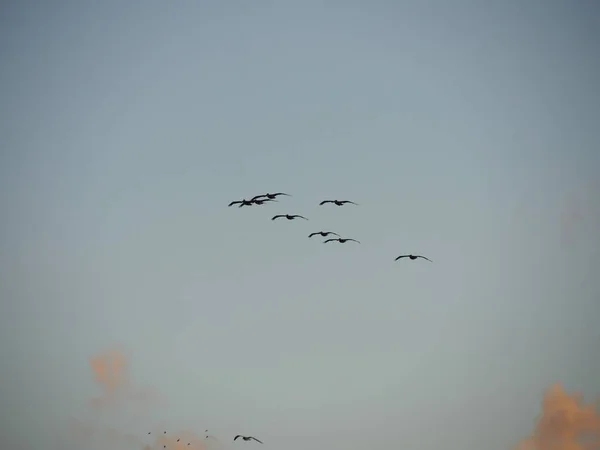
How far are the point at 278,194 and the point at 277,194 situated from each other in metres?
1.14

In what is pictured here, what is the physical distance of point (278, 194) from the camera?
19825 centimetres

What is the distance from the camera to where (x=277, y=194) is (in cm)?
19938
